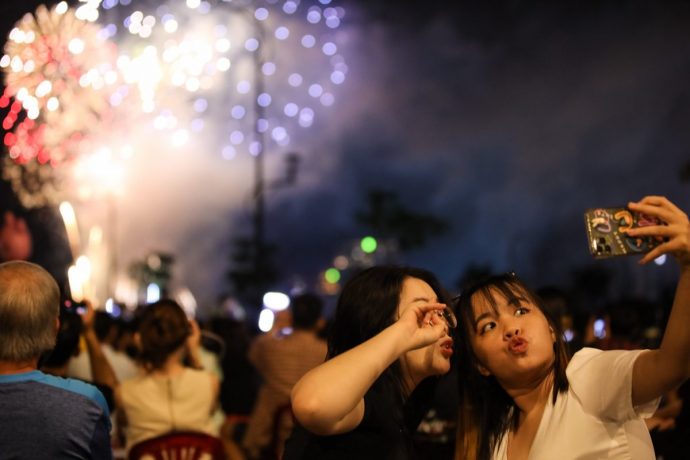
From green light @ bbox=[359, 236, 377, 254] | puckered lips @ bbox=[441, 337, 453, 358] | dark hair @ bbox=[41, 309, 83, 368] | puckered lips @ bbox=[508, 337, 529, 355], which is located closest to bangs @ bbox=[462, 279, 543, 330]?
puckered lips @ bbox=[508, 337, 529, 355]

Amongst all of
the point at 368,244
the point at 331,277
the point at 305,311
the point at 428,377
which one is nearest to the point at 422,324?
the point at 428,377

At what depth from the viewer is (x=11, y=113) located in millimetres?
11461

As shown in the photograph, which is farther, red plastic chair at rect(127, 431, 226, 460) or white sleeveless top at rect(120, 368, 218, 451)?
white sleeveless top at rect(120, 368, 218, 451)

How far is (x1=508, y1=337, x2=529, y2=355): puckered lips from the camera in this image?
322 cm

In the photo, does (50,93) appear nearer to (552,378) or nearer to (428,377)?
(428,377)

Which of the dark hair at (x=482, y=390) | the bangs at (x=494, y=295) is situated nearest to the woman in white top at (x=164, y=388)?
the dark hair at (x=482, y=390)

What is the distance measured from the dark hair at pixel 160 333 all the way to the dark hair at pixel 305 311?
2.28 metres

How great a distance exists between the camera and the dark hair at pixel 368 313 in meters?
3.06

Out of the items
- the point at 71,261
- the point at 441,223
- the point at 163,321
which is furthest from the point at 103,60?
the point at 441,223

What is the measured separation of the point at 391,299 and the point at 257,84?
818 inches

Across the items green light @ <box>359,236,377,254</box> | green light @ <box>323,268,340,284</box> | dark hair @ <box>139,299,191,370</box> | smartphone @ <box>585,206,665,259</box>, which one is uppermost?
smartphone @ <box>585,206,665,259</box>

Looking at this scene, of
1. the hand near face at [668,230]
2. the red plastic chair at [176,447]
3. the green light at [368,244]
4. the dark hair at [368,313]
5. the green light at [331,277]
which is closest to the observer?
the hand near face at [668,230]

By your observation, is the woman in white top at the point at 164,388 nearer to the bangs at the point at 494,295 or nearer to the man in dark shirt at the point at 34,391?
the man in dark shirt at the point at 34,391

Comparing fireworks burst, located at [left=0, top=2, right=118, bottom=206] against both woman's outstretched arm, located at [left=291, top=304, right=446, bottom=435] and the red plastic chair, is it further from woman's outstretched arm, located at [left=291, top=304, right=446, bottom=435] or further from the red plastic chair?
woman's outstretched arm, located at [left=291, top=304, right=446, bottom=435]
